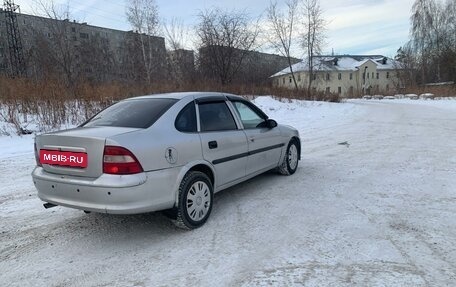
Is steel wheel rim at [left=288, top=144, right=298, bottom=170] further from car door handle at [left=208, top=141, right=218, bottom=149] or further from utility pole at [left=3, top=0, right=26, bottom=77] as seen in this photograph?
utility pole at [left=3, top=0, right=26, bottom=77]

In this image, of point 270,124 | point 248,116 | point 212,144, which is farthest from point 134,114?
point 270,124

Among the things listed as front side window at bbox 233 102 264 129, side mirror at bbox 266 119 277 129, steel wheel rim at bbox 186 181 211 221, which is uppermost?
front side window at bbox 233 102 264 129

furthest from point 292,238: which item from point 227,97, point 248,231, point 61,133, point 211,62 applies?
point 211,62

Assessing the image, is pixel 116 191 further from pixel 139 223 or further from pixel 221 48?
pixel 221 48

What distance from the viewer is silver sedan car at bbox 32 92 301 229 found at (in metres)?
3.49

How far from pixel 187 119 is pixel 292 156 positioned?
298 centimetres

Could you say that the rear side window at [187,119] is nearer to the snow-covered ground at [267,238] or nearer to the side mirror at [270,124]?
the snow-covered ground at [267,238]

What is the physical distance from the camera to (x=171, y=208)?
12.8 feet

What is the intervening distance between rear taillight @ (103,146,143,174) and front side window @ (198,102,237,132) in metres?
1.17

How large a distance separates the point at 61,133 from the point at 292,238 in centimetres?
282

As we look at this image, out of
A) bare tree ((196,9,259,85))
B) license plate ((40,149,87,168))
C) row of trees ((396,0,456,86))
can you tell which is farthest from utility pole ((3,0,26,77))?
row of trees ((396,0,456,86))

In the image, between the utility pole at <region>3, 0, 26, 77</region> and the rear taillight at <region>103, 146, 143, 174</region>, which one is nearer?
the rear taillight at <region>103, 146, 143, 174</region>

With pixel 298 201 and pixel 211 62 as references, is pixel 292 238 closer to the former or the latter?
pixel 298 201

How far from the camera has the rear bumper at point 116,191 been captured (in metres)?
3.46
